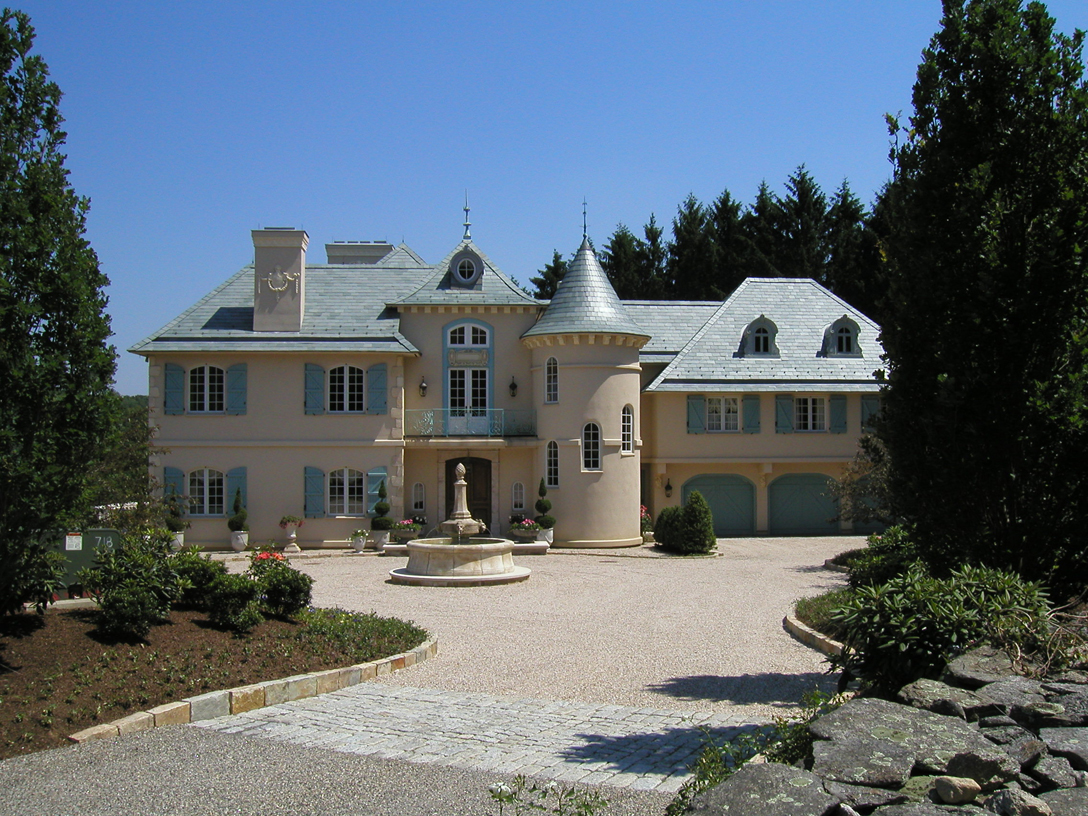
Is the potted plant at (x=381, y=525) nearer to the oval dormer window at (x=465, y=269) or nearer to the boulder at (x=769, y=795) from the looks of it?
the oval dormer window at (x=465, y=269)

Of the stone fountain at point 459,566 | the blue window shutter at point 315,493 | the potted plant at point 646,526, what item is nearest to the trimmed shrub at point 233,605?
the stone fountain at point 459,566

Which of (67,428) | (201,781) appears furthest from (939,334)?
(67,428)

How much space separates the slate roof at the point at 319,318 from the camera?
86.2 feet

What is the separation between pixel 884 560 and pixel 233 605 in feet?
29.6

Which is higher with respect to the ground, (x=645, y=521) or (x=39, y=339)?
(x=39, y=339)

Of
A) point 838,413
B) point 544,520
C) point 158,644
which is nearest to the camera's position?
point 158,644

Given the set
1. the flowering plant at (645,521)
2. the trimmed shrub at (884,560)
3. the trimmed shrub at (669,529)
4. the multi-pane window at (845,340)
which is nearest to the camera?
the trimmed shrub at (884,560)

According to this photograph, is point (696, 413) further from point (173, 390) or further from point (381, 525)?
point (173, 390)

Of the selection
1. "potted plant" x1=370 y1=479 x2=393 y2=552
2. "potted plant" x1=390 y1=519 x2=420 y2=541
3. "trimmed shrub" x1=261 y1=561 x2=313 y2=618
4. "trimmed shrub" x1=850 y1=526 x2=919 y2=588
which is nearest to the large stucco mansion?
"potted plant" x1=370 y1=479 x2=393 y2=552

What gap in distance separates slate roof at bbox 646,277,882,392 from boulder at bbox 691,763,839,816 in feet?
79.3

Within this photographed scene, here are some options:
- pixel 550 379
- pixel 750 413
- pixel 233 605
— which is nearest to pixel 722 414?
pixel 750 413

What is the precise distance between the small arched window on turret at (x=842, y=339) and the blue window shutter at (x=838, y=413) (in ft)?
5.92

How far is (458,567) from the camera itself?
18422mm

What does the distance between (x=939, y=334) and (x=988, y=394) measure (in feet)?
2.25
